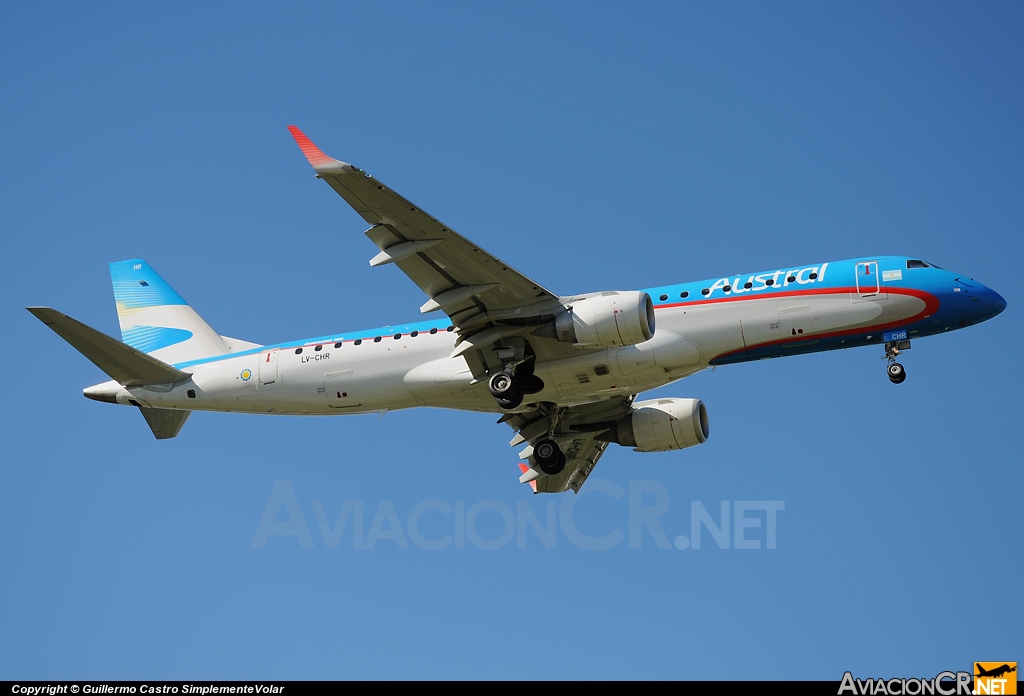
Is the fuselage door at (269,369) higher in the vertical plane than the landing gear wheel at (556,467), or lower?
higher

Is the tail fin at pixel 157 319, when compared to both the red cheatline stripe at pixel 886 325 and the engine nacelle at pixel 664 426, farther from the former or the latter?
the red cheatline stripe at pixel 886 325

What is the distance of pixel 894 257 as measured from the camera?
33156 millimetres

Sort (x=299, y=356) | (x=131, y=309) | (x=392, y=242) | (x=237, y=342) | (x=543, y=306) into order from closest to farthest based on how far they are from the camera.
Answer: (x=392, y=242) < (x=543, y=306) < (x=299, y=356) < (x=237, y=342) < (x=131, y=309)

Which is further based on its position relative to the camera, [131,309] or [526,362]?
[131,309]

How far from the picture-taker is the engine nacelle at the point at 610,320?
31.1 meters

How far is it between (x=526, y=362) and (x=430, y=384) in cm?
304

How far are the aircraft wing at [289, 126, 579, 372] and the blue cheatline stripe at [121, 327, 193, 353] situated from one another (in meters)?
11.9

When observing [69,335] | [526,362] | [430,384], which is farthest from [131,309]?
[526,362]

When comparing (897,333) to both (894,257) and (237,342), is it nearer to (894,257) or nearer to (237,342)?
(894,257)

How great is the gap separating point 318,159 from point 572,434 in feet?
52.2

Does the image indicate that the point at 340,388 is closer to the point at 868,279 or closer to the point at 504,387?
the point at 504,387

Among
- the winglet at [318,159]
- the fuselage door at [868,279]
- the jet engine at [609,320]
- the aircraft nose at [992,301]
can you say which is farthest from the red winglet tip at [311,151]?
the aircraft nose at [992,301]

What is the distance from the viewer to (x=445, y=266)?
31562 millimetres

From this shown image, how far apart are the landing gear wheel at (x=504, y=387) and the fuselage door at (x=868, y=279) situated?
33.6 feet
